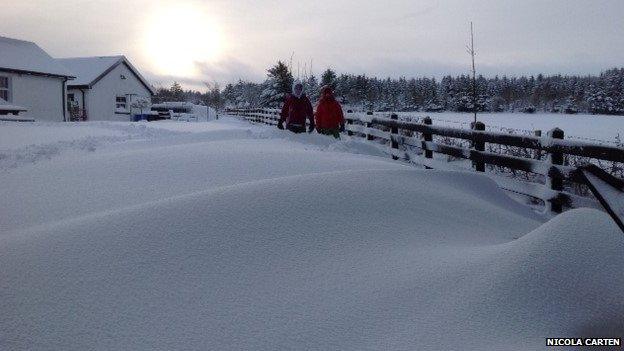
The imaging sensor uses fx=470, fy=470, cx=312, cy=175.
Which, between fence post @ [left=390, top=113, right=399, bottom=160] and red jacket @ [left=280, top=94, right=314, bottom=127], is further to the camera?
red jacket @ [left=280, top=94, right=314, bottom=127]

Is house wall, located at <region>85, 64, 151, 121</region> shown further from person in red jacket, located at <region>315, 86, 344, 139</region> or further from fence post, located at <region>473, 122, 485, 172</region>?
fence post, located at <region>473, 122, 485, 172</region>

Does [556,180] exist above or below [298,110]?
below

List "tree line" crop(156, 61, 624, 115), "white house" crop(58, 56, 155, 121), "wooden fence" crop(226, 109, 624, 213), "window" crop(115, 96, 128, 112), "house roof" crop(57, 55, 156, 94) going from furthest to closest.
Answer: "tree line" crop(156, 61, 624, 115)
"window" crop(115, 96, 128, 112)
"white house" crop(58, 56, 155, 121)
"house roof" crop(57, 55, 156, 94)
"wooden fence" crop(226, 109, 624, 213)

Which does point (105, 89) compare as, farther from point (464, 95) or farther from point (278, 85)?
point (464, 95)

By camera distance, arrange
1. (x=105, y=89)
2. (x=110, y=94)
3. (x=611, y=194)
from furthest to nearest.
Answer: (x=110, y=94), (x=105, y=89), (x=611, y=194)

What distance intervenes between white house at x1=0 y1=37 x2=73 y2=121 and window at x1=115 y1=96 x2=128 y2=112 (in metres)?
7.41

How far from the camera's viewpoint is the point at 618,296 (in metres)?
2.58

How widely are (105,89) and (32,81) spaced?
8.35 metres

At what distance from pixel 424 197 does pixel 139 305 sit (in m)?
2.87

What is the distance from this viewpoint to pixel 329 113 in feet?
41.3

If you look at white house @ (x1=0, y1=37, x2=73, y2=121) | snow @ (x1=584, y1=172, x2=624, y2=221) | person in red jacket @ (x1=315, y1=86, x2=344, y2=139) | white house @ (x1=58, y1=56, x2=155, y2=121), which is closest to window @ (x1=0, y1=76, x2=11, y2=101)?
white house @ (x1=0, y1=37, x2=73, y2=121)

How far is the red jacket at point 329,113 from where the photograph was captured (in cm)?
1253

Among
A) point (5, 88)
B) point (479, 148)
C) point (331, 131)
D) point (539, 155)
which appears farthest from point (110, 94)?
point (479, 148)

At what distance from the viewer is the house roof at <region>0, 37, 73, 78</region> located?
26.1 metres
